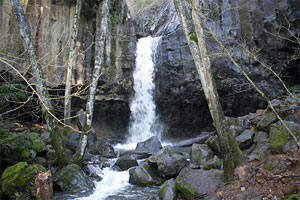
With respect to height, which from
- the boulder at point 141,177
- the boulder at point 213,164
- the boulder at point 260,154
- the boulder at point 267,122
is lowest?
the boulder at point 141,177

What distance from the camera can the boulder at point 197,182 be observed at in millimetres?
4963

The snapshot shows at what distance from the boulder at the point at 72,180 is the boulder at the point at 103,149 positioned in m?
3.34

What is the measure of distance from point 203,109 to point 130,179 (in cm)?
914

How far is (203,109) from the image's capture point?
14898 millimetres

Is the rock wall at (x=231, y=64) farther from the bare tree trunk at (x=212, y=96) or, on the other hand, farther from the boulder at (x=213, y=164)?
the bare tree trunk at (x=212, y=96)

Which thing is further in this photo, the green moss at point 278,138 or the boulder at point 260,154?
the boulder at point 260,154

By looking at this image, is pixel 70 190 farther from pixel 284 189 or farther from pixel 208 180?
pixel 284 189

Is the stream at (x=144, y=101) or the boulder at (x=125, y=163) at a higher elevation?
the stream at (x=144, y=101)

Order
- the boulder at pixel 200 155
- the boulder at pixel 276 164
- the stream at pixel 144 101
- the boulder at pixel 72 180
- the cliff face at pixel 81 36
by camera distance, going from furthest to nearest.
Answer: the stream at pixel 144 101, the cliff face at pixel 81 36, the boulder at pixel 200 155, the boulder at pixel 72 180, the boulder at pixel 276 164

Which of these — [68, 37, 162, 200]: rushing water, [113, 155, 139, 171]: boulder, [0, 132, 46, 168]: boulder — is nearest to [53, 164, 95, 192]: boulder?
[0, 132, 46, 168]: boulder

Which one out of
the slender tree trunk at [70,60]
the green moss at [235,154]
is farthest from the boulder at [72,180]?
the green moss at [235,154]

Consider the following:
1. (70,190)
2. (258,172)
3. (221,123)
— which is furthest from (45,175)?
(258,172)

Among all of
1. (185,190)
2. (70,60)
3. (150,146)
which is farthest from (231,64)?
(185,190)

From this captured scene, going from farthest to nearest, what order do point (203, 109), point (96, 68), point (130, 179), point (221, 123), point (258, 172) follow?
point (203, 109), point (96, 68), point (130, 179), point (221, 123), point (258, 172)
